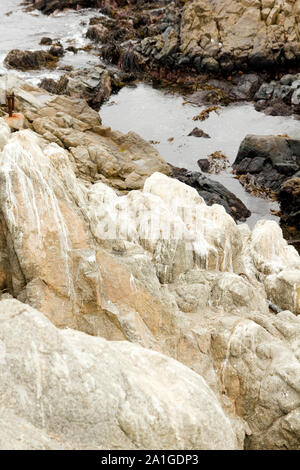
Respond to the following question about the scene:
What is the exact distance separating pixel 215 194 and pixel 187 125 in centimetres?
1579

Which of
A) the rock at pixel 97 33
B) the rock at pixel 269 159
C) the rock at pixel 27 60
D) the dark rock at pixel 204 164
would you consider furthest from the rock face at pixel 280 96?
the rock at pixel 97 33

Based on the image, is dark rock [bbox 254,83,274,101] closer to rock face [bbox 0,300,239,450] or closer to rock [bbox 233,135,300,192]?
rock [bbox 233,135,300,192]

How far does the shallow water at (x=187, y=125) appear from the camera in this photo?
1673 inches

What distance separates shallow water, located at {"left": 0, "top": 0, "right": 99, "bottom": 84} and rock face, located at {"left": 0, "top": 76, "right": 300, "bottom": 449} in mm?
42061

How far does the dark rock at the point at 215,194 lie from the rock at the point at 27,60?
32323 millimetres

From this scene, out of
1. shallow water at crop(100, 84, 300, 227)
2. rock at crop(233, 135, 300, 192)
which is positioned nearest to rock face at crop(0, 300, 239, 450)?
shallow water at crop(100, 84, 300, 227)

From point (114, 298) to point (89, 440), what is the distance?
17.1 feet

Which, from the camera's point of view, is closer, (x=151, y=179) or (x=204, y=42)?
(x=151, y=179)

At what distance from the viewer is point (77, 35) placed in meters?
72.4

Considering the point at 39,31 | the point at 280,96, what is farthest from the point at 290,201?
the point at 39,31

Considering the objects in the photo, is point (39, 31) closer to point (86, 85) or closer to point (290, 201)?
point (86, 85)

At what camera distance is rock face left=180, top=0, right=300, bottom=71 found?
194 ft

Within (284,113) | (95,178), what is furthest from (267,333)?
(284,113)

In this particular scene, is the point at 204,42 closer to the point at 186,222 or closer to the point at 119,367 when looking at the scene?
the point at 186,222
